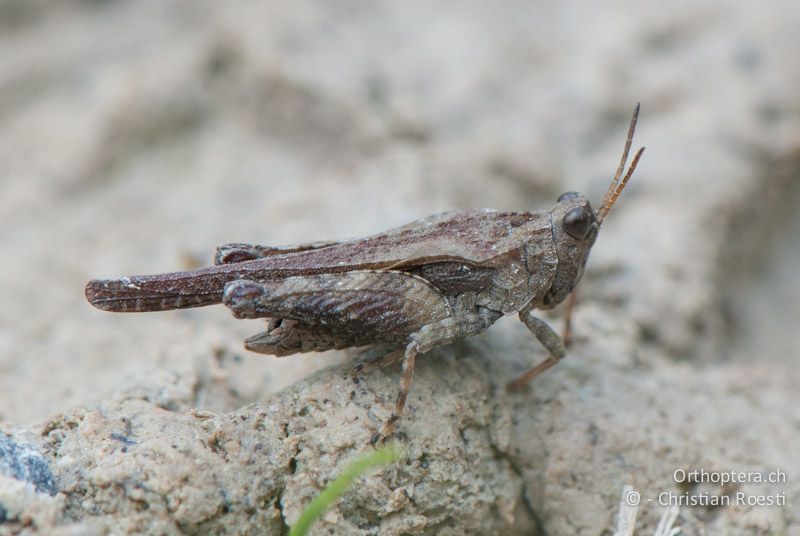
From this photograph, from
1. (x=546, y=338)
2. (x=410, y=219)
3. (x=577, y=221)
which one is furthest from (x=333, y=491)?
(x=410, y=219)

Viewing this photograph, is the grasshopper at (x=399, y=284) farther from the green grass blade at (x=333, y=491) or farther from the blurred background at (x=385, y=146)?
the blurred background at (x=385, y=146)

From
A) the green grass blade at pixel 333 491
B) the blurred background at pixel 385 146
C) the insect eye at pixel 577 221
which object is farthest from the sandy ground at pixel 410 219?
the insect eye at pixel 577 221

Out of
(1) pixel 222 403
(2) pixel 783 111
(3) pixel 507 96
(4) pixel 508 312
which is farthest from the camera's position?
(3) pixel 507 96

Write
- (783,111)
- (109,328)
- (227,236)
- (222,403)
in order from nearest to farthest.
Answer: (222,403) < (109,328) < (227,236) < (783,111)

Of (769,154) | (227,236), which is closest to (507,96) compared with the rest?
(769,154)

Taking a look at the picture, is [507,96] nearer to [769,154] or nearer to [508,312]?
[769,154]

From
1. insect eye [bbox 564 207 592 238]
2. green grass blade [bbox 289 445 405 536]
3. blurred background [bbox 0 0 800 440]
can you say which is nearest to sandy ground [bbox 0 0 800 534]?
blurred background [bbox 0 0 800 440]
